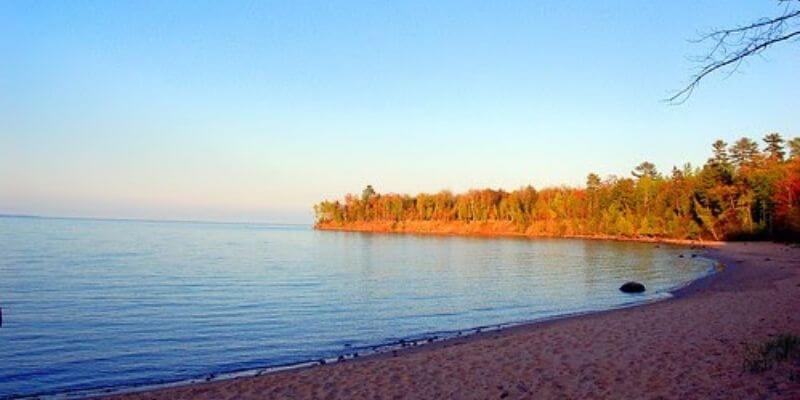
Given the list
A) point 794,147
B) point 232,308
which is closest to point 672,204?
point 794,147

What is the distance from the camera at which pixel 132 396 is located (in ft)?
45.5

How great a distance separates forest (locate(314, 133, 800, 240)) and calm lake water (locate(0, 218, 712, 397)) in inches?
1881

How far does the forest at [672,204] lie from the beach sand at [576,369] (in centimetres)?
6939

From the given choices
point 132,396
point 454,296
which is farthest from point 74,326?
point 454,296

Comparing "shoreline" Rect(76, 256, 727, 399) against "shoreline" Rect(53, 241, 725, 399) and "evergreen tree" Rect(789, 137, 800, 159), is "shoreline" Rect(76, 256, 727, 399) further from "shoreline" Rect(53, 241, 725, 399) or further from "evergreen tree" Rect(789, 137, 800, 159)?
"evergreen tree" Rect(789, 137, 800, 159)

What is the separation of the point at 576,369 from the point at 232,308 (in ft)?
67.0

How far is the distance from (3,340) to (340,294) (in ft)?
61.8

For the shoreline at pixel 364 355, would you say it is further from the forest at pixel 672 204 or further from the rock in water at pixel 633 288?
the forest at pixel 672 204

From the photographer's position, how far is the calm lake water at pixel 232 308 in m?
18.4

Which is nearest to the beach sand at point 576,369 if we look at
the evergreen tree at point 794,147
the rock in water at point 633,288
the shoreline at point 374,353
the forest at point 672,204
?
the shoreline at point 374,353

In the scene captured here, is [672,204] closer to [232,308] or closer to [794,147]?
[794,147]

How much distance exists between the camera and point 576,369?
1377cm

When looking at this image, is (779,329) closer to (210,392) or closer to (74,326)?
Answer: (210,392)

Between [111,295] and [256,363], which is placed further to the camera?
[111,295]
